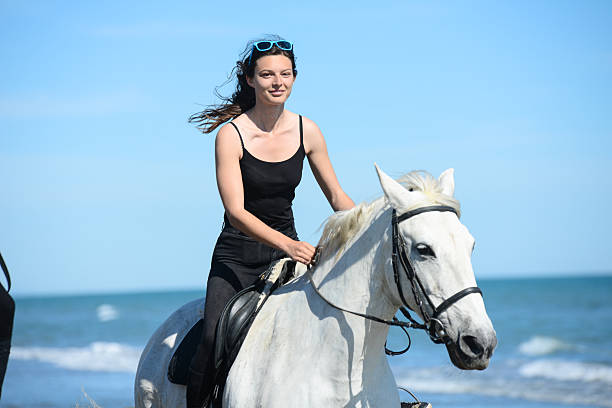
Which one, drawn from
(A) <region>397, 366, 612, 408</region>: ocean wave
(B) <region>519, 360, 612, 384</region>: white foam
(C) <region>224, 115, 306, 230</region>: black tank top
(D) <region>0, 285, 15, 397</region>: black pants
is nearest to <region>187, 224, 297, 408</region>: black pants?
(C) <region>224, 115, 306, 230</region>: black tank top

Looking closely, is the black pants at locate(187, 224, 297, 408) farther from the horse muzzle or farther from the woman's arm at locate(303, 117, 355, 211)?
the horse muzzle

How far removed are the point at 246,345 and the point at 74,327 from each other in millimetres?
37095

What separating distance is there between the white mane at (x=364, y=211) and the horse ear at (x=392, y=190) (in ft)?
0.13

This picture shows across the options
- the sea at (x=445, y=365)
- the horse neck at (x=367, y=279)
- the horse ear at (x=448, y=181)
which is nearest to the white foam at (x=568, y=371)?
the sea at (x=445, y=365)

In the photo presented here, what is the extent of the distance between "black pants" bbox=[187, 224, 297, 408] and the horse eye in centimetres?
126

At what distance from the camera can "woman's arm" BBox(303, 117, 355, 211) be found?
402 cm

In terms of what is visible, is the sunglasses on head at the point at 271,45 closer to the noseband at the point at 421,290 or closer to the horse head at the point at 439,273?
the horse head at the point at 439,273

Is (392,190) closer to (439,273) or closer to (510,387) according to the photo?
(439,273)

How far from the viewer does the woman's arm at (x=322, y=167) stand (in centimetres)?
402

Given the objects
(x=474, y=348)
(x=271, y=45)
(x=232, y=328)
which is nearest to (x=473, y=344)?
(x=474, y=348)

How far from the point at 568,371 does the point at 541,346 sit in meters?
6.07

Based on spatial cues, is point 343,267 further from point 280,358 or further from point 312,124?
point 312,124

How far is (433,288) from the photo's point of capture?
111 inches

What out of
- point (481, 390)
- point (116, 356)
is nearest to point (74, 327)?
point (116, 356)
